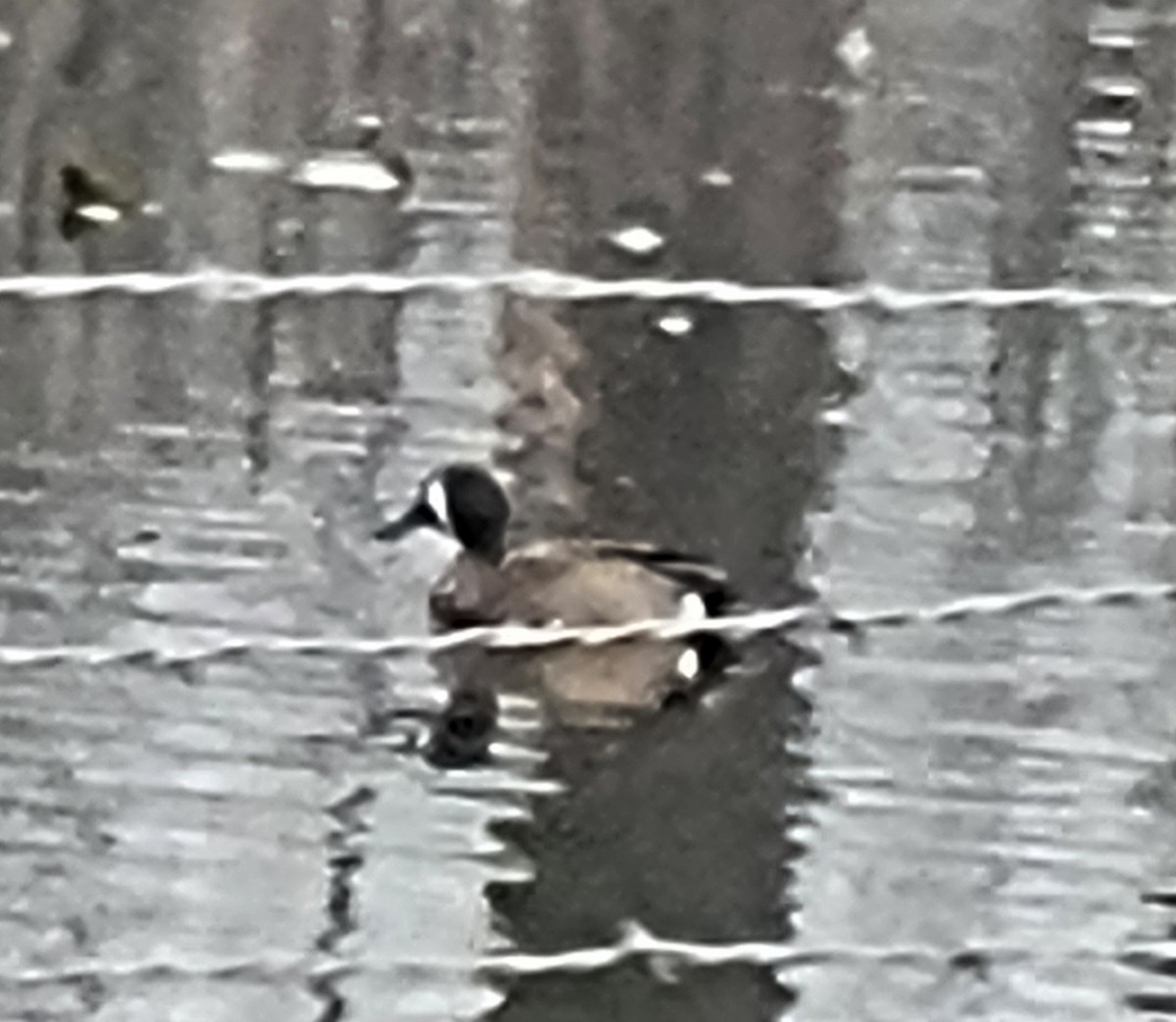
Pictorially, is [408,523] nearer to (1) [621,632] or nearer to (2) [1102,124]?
(1) [621,632]

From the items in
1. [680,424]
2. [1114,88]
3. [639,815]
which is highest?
[1114,88]

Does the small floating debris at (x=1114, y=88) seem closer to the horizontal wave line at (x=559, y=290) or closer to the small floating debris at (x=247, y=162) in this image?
the horizontal wave line at (x=559, y=290)

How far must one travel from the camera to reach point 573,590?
1.82ft

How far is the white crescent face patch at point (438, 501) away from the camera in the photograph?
0.55 m

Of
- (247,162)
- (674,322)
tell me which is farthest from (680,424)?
(247,162)

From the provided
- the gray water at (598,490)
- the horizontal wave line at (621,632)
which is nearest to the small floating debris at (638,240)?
the gray water at (598,490)

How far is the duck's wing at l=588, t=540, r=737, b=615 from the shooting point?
1.82 ft

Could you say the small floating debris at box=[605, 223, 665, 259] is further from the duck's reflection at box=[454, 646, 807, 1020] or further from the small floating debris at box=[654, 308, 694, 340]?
the duck's reflection at box=[454, 646, 807, 1020]

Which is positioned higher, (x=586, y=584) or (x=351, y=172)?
(x=351, y=172)

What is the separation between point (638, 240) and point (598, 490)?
7 cm

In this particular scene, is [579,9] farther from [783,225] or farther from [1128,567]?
[1128,567]

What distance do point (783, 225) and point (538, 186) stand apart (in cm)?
7

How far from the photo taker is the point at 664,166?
533 mm

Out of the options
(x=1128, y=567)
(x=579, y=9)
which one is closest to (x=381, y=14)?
(x=579, y=9)
